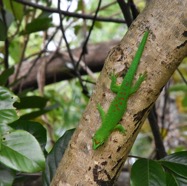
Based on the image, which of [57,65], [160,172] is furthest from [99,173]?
[57,65]

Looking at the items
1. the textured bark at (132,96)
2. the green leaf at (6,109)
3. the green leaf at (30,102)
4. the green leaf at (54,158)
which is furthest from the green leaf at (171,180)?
the green leaf at (30,102)

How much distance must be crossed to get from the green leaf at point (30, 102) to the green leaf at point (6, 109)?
0.49 metres

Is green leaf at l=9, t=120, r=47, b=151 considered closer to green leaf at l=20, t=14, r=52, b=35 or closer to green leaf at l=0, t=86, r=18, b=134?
green leaf at l=0, t=86, r=18, b=134

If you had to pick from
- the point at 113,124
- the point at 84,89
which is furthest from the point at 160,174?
the point at 84,89

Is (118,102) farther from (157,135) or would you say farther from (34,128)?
(157,135)

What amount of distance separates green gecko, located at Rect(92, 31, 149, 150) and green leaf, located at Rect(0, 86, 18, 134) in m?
0.20

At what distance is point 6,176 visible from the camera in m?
0.94

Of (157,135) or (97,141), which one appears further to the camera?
(157,135)

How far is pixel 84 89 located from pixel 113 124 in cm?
82

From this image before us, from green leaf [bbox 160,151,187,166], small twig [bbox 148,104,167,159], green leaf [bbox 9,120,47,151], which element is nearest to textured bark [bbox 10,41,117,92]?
small twig [bbox 148,104,167,159]

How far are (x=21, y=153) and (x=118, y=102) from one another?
0.25 metres

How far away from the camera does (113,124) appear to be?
2.81 feet

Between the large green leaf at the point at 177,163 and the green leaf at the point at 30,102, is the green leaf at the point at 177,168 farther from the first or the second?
the green leaf at the point at 30,102

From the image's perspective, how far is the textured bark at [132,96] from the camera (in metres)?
0.87
